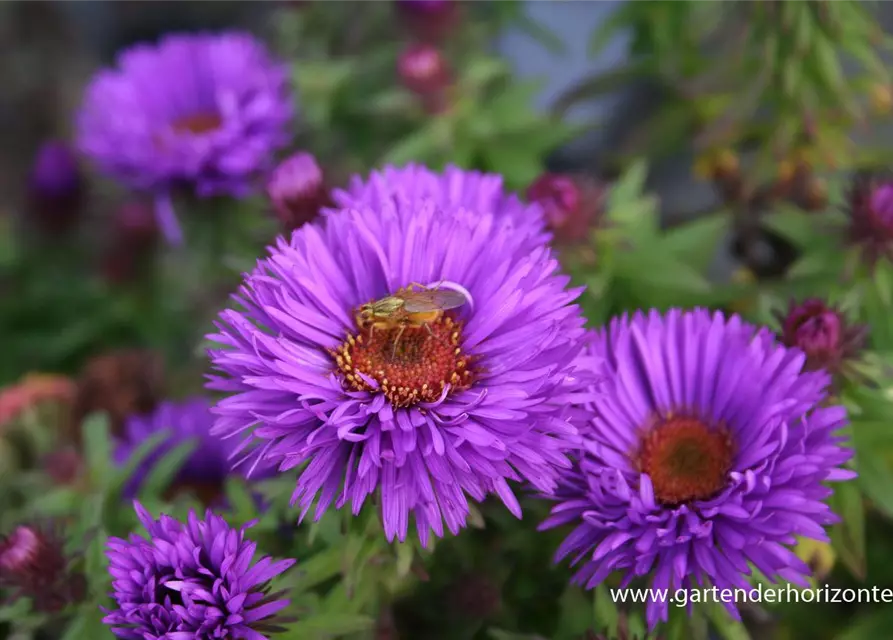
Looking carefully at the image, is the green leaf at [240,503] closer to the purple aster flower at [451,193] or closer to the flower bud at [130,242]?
the purple aster flower at [451,193]

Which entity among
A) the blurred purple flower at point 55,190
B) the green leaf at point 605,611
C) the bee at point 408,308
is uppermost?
the blurred purple flower at point 55,190

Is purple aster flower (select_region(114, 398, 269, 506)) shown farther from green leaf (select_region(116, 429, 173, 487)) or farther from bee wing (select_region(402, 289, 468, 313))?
bee wing (select_region(402, 289, 468, 313))

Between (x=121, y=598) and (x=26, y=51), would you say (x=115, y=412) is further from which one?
(x=26, y=51)

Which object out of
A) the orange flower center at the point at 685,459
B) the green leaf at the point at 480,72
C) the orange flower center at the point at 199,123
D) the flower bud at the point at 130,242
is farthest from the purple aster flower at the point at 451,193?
the flower bud at the point at 130,242

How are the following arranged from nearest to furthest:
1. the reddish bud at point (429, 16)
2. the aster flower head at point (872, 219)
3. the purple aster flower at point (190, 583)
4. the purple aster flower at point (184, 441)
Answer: the purple aster flower at point (190, 583)
the aster flower head at point (872, 219)
the purple aster flower at point (184, 441)
the reddish bud at point (429, 16)

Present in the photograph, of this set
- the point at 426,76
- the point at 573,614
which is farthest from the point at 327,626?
the point at 426,76

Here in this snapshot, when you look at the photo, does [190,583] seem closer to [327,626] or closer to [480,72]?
[327,626]

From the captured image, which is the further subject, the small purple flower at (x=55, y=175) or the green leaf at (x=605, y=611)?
the small purple flower at (x=55, y=175)

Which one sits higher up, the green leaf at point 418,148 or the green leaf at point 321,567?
the green leaf at point 418,148
